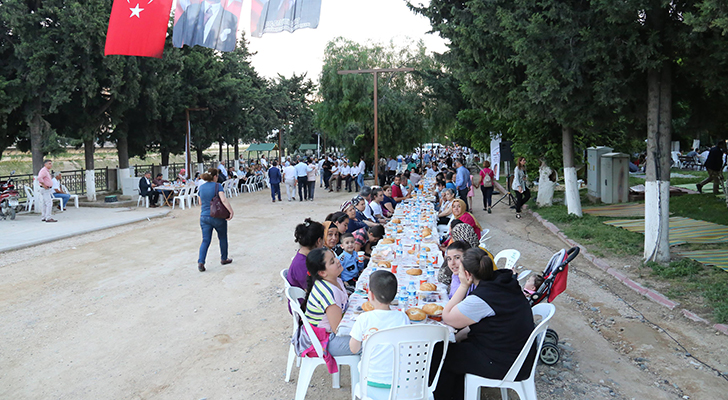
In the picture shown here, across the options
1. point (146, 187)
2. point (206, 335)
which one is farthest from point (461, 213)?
point (146, 187)

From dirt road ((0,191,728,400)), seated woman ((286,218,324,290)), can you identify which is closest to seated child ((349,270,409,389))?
dirt road ((0,191,728,400))

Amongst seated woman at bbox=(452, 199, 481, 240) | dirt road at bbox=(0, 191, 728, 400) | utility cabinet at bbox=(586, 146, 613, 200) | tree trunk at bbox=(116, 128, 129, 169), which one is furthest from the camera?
tree trunk at bbox=(116, 128, 129, 169)

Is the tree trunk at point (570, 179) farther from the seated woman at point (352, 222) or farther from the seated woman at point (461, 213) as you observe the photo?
the seated woman at point (352, 222)

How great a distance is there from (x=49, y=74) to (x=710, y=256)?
20101 millimetres

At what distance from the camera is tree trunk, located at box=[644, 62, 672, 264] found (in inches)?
336

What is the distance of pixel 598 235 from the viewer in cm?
1099

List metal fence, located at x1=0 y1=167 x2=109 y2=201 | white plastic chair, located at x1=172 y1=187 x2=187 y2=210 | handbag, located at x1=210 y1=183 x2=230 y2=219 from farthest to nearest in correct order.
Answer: metal fence, located at x1=0 y1=167 x2=109 y2=201
white plastic chair, located at x1=172 y1=187 x2=187 y2=210
handbag, located at x1=210 y1=183 x2=230 y2=219

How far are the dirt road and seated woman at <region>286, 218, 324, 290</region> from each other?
0.90 metres

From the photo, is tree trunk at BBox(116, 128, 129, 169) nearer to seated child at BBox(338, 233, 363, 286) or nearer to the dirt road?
the dirt road

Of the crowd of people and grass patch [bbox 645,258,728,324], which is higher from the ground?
the crowd of people

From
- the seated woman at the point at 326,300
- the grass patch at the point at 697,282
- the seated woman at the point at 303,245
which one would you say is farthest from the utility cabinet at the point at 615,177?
the seated woman at the point at 326,300

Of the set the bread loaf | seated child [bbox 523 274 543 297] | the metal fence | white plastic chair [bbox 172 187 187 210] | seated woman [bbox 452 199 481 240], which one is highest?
the metal fence

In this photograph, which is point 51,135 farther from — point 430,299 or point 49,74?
point 430,299

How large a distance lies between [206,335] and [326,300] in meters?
2.56
